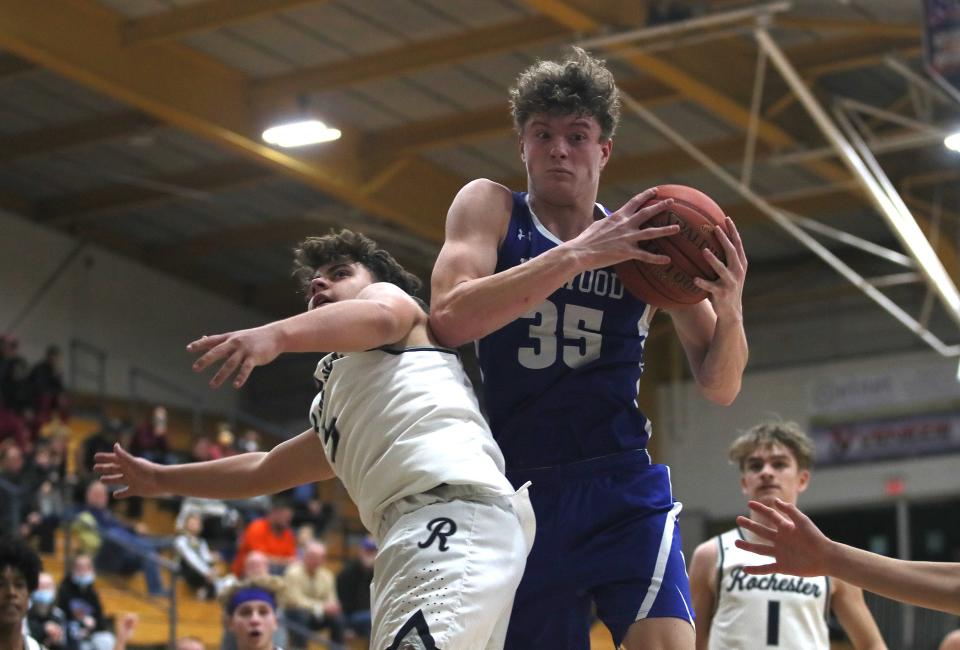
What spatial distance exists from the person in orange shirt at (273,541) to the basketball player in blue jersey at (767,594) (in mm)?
8895

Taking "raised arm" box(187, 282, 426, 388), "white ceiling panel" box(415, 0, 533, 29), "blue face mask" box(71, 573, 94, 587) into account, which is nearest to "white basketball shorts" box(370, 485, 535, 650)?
"raised arm" box(187, 282, 426, 388)

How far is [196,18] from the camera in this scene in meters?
15.6

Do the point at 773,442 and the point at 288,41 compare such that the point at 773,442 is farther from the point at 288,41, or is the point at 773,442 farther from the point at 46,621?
the point at 288,41

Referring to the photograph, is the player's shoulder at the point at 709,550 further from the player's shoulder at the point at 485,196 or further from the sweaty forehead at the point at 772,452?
the player's shoulder at the point at 485,196

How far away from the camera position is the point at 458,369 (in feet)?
14.1

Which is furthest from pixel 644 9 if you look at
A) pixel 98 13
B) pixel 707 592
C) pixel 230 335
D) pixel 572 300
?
pixel 230 335

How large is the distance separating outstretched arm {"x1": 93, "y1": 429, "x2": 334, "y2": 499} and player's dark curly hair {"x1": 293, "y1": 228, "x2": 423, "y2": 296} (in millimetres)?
534

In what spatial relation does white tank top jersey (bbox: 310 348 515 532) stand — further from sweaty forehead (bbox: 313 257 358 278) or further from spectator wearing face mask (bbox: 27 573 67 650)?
spectator wearing face mask (bbox: 27 573 67 650)

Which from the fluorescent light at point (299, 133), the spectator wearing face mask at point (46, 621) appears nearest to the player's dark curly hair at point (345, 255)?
the spectator wearing face mask at point (46, 621)

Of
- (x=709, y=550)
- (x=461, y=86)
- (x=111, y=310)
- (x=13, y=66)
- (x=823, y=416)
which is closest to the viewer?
(x=709, y=550)

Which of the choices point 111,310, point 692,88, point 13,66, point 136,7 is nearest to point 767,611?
point 692,88

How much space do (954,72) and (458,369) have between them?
675 centimetres

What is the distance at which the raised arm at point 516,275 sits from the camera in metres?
4.20

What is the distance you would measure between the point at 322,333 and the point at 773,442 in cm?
366
